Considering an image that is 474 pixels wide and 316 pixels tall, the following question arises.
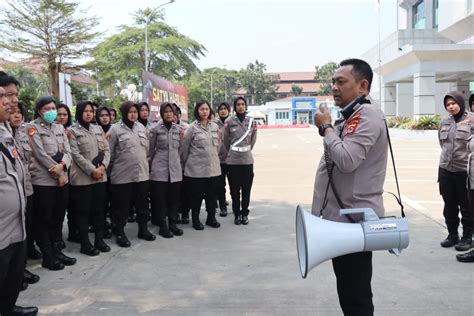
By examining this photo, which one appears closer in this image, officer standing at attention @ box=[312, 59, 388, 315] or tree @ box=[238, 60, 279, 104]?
officer standing at attention @ box=[312, 59, 388, 315]

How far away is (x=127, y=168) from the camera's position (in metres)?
5.00

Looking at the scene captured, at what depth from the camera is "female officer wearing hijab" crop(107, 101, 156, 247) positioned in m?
5.00

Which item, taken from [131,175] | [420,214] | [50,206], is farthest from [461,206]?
[50,206]

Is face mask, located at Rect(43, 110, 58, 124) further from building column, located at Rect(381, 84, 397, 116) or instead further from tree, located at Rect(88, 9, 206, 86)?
building column, located at Rect(381, 84, 397, 116)

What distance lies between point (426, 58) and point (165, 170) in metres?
23.1

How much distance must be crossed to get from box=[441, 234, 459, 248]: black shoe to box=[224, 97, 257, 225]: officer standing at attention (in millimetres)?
2414

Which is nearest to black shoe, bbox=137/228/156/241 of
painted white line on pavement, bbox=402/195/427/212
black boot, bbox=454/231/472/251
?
black boot, bbox=454/231/472/251

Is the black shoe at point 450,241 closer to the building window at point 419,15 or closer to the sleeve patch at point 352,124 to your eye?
the sleeve patch at point 352,124

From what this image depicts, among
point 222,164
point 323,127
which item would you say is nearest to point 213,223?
point 222,164

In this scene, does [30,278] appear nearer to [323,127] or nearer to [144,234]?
[144,234]

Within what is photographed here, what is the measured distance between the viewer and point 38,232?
4125 millimetres

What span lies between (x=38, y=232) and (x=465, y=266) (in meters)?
3.93

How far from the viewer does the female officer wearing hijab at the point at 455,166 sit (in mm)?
4516

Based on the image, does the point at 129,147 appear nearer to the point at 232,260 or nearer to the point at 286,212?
the point at 232,260
